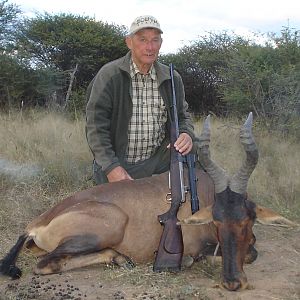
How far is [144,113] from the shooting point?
6.21 meters

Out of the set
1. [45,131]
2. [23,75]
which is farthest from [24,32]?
[45,131]

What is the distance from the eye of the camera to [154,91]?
6.22m

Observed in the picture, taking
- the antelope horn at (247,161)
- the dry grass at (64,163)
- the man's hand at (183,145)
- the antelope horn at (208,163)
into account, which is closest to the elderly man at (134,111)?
the man's hand at (183,145)

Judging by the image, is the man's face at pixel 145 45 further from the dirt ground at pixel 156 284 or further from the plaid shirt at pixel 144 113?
the dirt ground at pixel 156 284

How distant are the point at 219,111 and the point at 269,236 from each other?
8.84m

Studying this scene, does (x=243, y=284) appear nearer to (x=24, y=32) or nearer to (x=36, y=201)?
(x=36, y=201)

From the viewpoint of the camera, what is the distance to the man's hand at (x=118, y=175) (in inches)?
227

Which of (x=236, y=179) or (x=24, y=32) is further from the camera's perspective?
(x=24, y=32)

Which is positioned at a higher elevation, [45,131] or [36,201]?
[45,131]

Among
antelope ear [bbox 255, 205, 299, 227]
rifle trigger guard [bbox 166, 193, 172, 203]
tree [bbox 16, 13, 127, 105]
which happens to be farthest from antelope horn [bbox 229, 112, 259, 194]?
tree [bbox 16, 13, 127, 105]

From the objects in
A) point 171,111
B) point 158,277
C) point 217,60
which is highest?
point 217,60

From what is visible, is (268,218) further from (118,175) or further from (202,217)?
(118,175)

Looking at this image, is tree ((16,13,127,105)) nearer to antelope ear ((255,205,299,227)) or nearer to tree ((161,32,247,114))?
tree ((161,32,247,114))

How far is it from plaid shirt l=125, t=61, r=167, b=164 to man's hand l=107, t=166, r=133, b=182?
0.55 m
